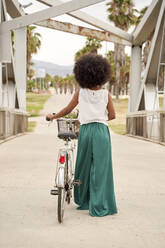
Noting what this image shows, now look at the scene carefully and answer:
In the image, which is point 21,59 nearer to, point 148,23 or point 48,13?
point 148,23

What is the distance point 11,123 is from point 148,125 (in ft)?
15.0

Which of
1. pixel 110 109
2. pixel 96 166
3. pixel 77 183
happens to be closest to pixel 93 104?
pixel 110 109

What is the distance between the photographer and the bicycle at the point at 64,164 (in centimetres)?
412

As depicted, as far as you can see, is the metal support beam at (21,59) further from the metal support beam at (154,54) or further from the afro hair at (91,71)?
the afro hair at (91,71)

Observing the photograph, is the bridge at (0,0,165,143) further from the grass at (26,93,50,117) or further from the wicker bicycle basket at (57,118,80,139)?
the grass at (26,93,50,117)

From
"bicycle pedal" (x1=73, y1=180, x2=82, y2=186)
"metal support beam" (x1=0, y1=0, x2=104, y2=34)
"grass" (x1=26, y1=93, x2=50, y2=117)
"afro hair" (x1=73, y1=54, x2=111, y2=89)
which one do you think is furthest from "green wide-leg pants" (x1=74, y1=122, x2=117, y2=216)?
"grass" (x1=26, y1=93, x2=50, y2=117)

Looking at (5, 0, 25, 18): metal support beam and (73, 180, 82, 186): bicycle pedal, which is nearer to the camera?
(73, 180, 82, 186): bicycle pedal

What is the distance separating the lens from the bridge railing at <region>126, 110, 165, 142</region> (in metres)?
13.2

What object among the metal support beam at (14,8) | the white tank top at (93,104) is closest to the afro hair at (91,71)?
the white tank top at (93,104)

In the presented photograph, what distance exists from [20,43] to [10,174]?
11.7 meters

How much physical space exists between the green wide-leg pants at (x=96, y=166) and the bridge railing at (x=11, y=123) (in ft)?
26.9

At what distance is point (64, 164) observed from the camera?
13.7ft

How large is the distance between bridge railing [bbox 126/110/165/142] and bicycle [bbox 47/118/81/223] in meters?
8.50

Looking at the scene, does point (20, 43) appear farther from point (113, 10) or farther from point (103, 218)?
point (113, 10)
